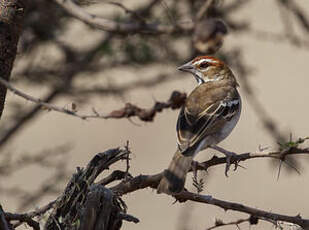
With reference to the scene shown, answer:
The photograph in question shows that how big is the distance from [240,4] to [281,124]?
7084mm

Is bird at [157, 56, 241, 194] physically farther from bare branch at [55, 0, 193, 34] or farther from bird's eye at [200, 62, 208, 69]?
bare branch at [55, 0, 193, 34]

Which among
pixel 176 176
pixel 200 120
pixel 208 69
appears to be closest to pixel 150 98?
pixel 208 69

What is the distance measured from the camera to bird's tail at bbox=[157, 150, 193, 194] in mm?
3526

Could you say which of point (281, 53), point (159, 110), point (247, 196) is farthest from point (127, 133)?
point (159, 110)

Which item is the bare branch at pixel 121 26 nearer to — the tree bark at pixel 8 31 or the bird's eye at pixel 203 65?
the tree bark at pixel 8 31

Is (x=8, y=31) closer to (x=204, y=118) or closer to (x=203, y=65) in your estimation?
(x=204, y=118)

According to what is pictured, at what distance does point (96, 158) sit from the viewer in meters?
3.32

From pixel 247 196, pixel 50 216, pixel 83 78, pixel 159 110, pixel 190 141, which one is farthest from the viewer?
Answer: pixel 247 196

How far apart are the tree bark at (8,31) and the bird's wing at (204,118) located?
1.91 m

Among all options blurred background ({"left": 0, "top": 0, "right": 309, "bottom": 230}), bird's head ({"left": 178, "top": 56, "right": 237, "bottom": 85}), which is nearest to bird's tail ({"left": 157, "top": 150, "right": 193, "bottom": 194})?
blurred background ({"left": 0, "top": 0, "right": 309, "bottom": 230})

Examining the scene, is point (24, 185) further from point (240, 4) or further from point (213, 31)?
point (213, 31)

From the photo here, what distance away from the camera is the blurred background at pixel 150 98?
6395 mm

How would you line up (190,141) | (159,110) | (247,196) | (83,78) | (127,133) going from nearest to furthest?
1. (159,110)
2. (190,141)
3. (83,78)
4. (247,196)
5. (127,133)

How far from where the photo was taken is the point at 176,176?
12.9 ft
